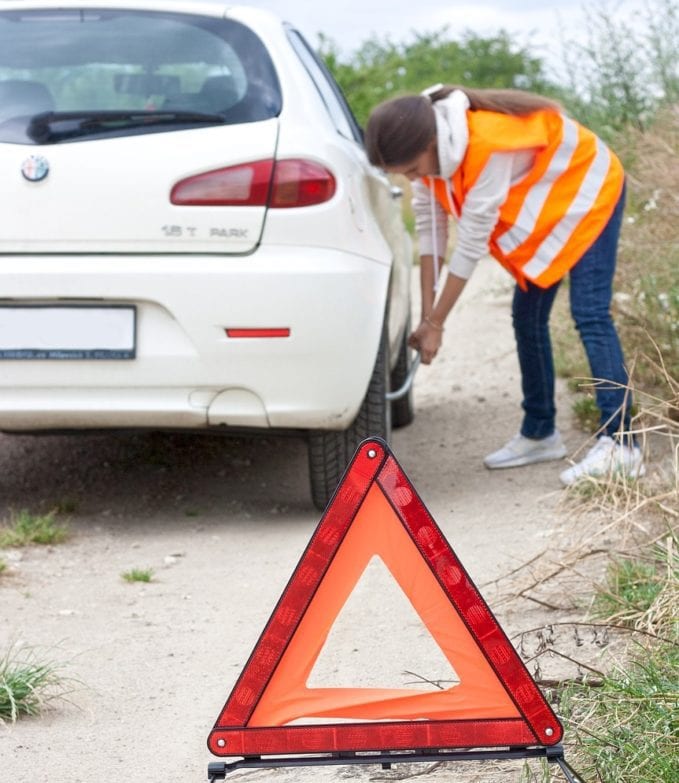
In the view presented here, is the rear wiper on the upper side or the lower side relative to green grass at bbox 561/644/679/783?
upper

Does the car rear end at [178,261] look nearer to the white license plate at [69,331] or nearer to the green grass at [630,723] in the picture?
the white license plate at [69,331]

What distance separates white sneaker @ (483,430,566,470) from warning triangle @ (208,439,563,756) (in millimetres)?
3399

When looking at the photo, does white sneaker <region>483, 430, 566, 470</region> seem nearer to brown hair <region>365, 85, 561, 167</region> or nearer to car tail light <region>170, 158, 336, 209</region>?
brown hair <region>365, 85, 561, 167</region>

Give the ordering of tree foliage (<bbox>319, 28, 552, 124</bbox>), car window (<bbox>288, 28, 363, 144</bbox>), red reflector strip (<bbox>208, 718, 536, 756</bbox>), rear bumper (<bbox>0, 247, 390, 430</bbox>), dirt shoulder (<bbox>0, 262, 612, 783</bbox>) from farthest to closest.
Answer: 1. tree foliage (<bbox>319, 28, 552, 124</bbox>)
2. car window (<bbox>288, 28, 363, 144</bbox>)
3. rear bumper (<bbox>0, 247, 390, 430</bbox>)
4. dirt shoulder (<bbox>0, 262, 612, 783</bbox>)
5. red reflector strip (<bbox>208, 718, 536, 756</bbox>)

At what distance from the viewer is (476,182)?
195 inches

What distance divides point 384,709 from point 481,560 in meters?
1.95

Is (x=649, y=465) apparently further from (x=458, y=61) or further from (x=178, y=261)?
(x=458, y=61)

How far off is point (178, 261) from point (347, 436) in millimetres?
922

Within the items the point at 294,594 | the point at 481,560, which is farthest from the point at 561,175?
the point at 294,594

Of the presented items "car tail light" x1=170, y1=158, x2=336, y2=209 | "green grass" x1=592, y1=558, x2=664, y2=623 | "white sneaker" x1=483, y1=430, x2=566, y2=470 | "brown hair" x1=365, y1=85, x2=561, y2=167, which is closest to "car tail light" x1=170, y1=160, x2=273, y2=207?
"car tail light" x1=170, y1=158, x2=336, y2=209

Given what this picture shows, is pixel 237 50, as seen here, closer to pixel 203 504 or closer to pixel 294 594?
pixel 203 504

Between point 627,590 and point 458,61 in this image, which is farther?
point 458,61

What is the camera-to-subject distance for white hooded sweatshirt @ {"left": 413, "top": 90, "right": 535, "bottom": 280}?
16.0 ft

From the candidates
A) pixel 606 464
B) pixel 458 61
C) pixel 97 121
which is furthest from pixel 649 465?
pixel 458 61
